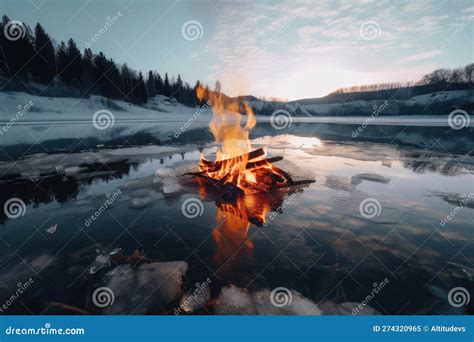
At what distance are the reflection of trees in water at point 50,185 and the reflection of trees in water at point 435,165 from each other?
11441 mm

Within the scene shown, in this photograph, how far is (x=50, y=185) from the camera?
21.6ft

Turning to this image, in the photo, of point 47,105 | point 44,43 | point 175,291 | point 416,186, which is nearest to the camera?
point 175,291

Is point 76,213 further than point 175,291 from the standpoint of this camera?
Yes

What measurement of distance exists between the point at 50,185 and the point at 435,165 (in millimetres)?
14412

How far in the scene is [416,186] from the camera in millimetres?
6930

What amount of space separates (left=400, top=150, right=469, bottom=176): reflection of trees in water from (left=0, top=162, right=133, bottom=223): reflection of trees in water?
11.4 meters

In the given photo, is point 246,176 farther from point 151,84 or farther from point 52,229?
point 151,84

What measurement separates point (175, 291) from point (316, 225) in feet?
9.59

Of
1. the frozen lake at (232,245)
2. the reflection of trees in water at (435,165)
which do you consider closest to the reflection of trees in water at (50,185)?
the frozen lake at (232,245)

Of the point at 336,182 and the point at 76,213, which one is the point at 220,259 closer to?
the point at 76,213

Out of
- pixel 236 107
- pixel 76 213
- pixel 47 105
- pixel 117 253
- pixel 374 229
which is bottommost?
pixel 374 229

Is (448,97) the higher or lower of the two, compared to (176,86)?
lower

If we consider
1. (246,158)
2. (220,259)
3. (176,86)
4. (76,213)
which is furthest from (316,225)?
(176,86)

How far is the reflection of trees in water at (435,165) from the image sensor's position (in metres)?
8.81
